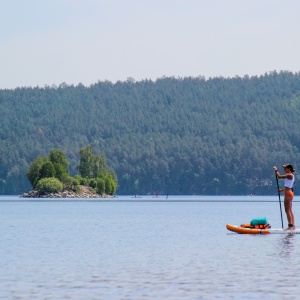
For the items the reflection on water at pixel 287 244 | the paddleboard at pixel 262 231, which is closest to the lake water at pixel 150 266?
the reflection on water at pixel 287 244

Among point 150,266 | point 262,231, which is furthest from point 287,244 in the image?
point 150,266

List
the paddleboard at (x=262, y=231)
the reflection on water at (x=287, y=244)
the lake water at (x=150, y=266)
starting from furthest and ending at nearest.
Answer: the paddleboard at (x=262, y=231) → the reflection on water at (x=287, y=244) → the lake water at (x=150, y=266)

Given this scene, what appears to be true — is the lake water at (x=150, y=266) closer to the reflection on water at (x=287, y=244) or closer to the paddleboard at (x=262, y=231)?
the reflection on water at (x=287, y=244)

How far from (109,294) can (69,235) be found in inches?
1044

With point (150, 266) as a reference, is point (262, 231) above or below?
above

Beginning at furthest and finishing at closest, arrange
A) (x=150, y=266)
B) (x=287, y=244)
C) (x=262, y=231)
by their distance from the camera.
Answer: (x=262, y=231) → (x=287, y=244) → (x=150, y=266)

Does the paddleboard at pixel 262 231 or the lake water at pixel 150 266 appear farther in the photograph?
the paddleboard at pixel 262 231

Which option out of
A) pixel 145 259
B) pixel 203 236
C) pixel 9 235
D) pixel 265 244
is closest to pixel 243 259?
pixel 145 259

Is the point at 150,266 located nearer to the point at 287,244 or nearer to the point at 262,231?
the point at 287,244

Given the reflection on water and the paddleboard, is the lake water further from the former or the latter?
the paddleboard

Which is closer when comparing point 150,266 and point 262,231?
point 150,266

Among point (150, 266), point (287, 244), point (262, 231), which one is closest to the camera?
point (150, 266)

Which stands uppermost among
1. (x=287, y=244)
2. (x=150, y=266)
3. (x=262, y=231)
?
(x=262, y=231)

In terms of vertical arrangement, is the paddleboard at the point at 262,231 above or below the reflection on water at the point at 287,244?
above
